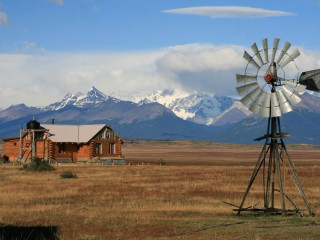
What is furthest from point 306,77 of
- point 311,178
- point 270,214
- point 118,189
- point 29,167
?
point 29,167

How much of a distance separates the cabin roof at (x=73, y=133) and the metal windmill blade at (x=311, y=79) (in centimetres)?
5873

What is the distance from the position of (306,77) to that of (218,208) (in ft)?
27.5

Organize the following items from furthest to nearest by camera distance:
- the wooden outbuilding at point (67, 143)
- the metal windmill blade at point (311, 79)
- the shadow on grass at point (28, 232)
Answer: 1. the wooden outbuilding at point (67, 143)
2. the metal windmill blade at point (311, 79)
3. the shadow on grass at point (28, 232)

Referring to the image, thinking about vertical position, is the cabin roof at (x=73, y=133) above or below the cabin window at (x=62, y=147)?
above

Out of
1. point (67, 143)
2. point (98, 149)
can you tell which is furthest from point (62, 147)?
point (98, 149)

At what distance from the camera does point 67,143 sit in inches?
3418

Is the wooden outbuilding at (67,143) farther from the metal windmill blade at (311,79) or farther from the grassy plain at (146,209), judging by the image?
the metal windmill blade at (311,79)

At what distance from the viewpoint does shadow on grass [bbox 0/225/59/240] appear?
2145 cm

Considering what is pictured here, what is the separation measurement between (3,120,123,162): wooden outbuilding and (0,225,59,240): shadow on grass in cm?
6100

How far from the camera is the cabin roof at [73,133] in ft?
282

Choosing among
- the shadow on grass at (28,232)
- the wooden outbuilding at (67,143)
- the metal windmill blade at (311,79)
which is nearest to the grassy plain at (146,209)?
the shadow on grass at (28,232)

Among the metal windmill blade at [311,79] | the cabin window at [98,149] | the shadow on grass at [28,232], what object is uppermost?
the metal windmill blade at [311,79]

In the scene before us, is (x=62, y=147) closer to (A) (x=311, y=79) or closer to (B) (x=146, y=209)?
(B) (x=146, y=209)

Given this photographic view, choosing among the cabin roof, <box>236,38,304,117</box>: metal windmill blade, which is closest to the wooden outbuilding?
the cabin roof
